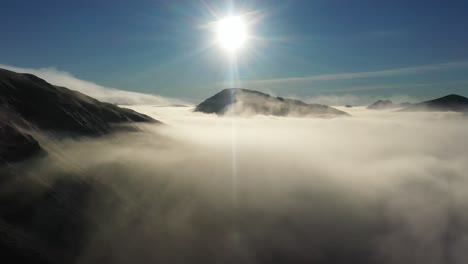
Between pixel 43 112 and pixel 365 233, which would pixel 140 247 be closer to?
pixel 43 112

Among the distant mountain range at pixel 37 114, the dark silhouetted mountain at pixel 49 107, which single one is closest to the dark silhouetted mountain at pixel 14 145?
the distant mountain range at pixel 37 114

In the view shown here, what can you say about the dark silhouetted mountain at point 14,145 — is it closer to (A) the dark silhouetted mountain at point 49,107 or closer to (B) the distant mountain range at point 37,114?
(B) the distant mountain range at point 37,114

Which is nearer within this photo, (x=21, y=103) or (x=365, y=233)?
(x=21, y=103)

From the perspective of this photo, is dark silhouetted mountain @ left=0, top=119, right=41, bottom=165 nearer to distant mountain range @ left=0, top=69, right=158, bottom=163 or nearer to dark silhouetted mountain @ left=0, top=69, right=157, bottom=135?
distant mountain range @ left=0, top=69, right=158, bottom=163

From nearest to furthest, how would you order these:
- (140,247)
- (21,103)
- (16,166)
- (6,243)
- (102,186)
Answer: (6,243), (16,166), (140,247), (102,186), (21,103)

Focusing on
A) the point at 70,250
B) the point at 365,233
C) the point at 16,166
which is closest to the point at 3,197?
the point at 16,166

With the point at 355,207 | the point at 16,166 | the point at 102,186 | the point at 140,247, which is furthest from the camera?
the point at 355,207

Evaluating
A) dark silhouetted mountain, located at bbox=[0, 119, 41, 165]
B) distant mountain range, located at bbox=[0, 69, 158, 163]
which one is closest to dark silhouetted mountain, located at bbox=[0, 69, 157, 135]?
distant mountain range, located at bbox=[0, 69, 158, 163]

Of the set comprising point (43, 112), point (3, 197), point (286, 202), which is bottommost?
point (286, 202)
